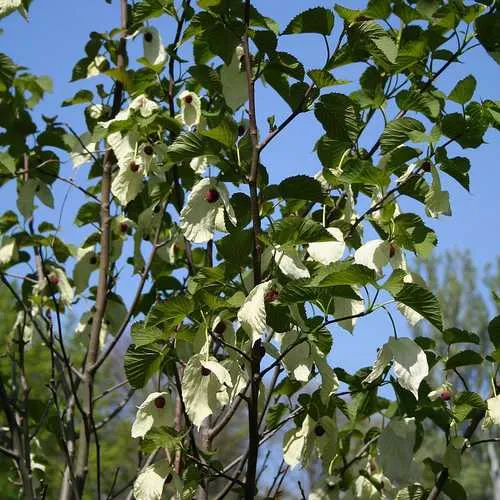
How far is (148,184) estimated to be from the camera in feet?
5.95

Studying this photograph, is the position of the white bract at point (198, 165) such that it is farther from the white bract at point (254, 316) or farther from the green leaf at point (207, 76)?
the white bract at point (254, 316)

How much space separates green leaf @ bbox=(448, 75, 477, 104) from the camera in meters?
1.35

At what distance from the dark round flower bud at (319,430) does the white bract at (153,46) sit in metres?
0.83

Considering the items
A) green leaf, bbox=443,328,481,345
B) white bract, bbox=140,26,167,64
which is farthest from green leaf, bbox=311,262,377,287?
white bract, bbox=140,26,167,64

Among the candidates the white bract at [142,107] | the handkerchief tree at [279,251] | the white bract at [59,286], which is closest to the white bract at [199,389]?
→ the handkerchief tree at [279,251]

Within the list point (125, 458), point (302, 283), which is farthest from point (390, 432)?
point (125, 458)

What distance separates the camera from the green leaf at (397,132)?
4.26 ft

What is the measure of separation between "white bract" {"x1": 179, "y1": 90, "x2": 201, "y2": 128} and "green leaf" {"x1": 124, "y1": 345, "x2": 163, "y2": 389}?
0.54 metres

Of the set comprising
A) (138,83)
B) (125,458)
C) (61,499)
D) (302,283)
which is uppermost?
(125,458)

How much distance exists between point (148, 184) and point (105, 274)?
219mm

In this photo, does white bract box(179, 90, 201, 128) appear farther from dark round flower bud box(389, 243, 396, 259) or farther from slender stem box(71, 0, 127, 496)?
dark round flower bud box(389, 243, 396, 259)

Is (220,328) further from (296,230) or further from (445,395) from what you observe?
(445,395)

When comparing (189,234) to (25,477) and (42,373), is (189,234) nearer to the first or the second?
(25,477)

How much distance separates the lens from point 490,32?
141 centimetres
